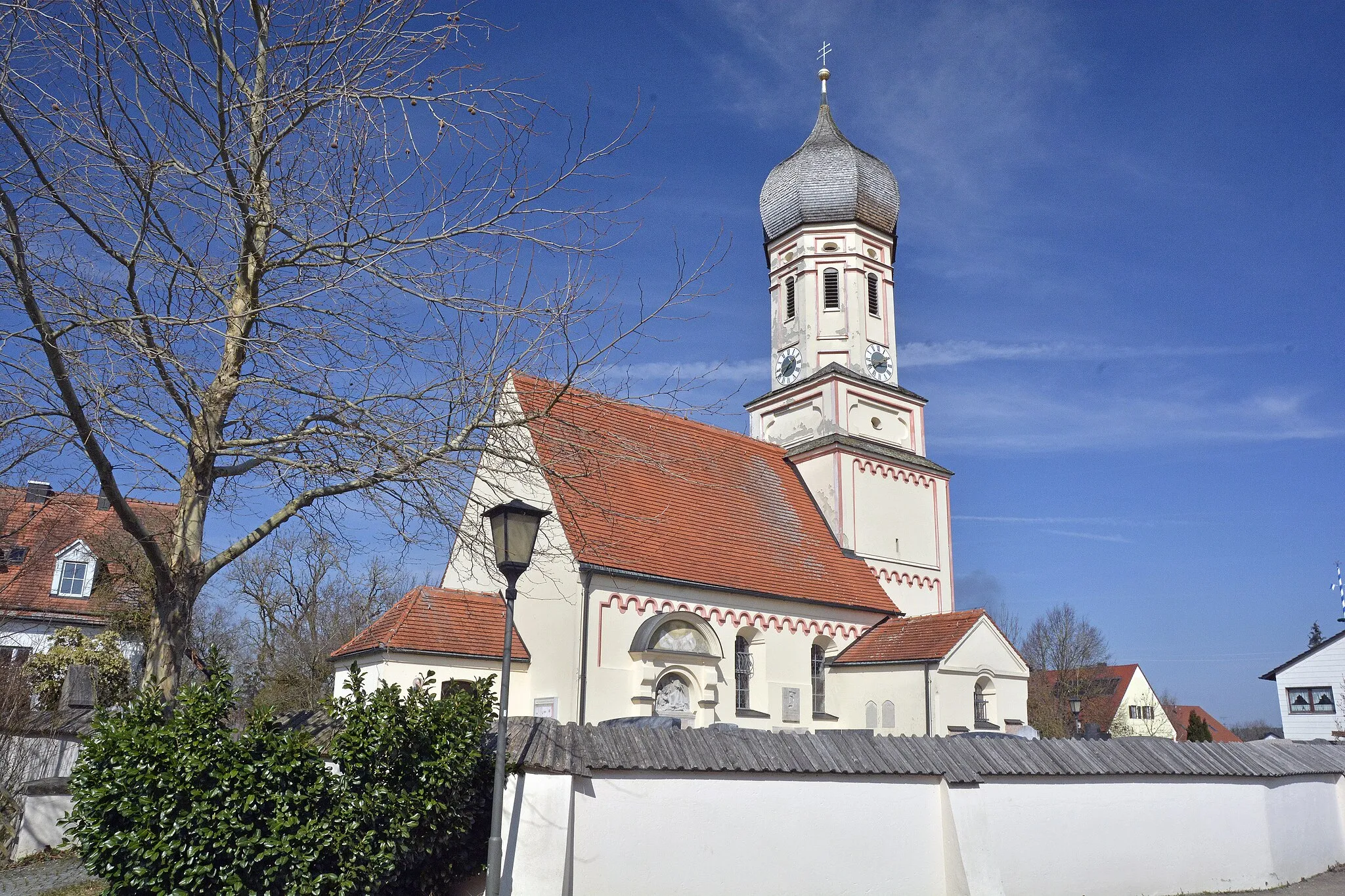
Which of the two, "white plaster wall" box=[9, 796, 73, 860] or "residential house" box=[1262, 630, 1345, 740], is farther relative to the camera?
"residential house" box=[1262, 630, 1345, 740]

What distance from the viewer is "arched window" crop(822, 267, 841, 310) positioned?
100ft

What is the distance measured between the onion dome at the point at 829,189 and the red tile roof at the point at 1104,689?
30298 millimetres

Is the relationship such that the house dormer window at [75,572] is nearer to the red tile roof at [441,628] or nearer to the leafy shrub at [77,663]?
the leafy shrub at [77,663]

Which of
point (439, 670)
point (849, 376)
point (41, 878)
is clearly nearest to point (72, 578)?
point (439, 670)

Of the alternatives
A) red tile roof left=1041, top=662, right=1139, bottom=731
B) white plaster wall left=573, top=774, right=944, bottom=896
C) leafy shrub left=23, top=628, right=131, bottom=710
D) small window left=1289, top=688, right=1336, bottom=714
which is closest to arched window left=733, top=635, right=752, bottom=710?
white plaster wall left=573, top=774, right=944, bottom=896

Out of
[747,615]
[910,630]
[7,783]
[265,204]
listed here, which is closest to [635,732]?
[265,204]

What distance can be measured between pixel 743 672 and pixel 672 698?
7.68 ft

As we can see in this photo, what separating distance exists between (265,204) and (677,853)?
681 cm

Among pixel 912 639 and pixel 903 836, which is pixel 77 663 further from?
pixel 903 836

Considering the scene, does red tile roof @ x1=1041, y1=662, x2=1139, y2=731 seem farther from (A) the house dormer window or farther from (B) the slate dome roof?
(A) the house dormer window

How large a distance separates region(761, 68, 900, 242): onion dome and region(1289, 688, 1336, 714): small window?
84.4 feet

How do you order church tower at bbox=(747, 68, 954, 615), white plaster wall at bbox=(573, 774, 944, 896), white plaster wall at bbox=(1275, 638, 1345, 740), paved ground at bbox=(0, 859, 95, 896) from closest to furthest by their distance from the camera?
→ 1. white plaster wall at bbox=(573, 774, 944, 896)
2. paved ground at bbox=(0, 859, 95, 896)
3. church tower at bbox=(747, 68, 954, 615)
4. white plaster wall at bbox=(1275, 638, 1345, 740)

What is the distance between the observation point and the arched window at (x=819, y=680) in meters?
23.8

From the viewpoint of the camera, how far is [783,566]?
A: 2423 centimetres
